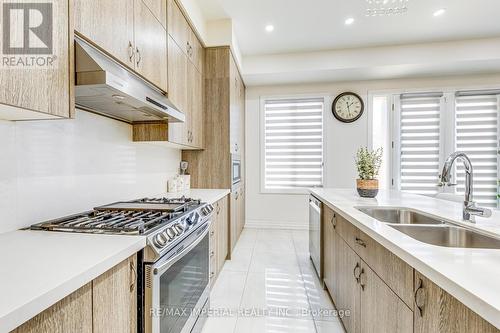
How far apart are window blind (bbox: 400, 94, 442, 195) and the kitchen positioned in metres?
0.02

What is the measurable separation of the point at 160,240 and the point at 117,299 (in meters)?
0.28

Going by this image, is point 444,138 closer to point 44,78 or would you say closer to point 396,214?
point 396,214

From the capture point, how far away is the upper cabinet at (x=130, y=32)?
1.23m

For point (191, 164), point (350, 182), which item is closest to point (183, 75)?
point (191, 164)

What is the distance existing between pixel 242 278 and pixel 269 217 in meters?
2.08

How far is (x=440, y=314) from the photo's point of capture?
2.52 feet

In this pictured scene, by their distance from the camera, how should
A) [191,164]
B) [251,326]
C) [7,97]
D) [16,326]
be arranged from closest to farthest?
[16,326]
[7,97]
[251,326]
[191,164]

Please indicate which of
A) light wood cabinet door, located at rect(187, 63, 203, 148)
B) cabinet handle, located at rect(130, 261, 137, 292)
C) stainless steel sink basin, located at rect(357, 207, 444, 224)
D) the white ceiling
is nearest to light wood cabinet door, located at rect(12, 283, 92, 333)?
cabinet handle, located at rect(130, 261, 137, 292)

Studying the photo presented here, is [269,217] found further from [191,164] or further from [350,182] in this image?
[191,164]

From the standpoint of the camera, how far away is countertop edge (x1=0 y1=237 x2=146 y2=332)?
20.9 inches

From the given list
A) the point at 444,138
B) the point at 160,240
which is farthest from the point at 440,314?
the point at 444,138

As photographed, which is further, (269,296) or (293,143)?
(293,143)

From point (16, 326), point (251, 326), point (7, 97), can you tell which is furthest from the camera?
point (251, 326)

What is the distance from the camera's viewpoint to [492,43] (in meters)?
3.49
